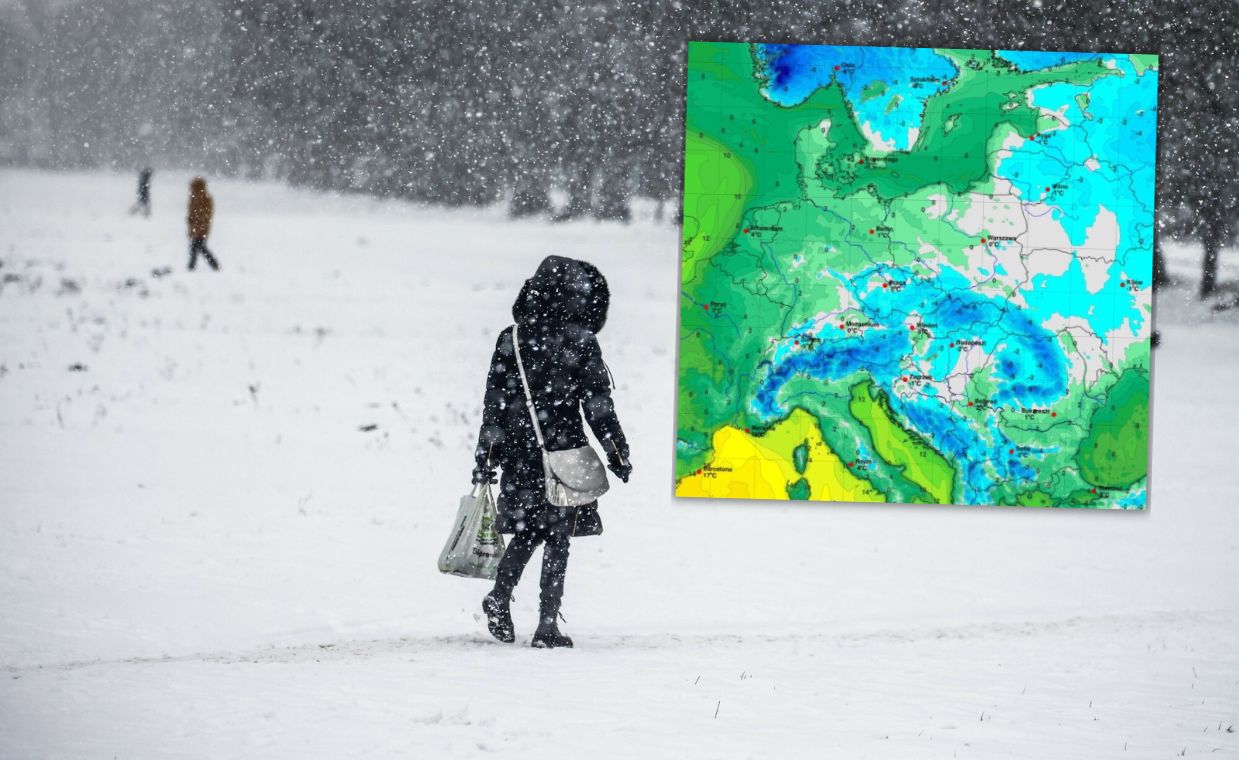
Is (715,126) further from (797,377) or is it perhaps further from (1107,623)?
(1107,623)

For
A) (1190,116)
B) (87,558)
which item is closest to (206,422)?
(87,558)

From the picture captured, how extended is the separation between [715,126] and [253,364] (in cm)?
541

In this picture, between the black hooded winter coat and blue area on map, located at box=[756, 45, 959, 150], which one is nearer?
the black hooded winter coat

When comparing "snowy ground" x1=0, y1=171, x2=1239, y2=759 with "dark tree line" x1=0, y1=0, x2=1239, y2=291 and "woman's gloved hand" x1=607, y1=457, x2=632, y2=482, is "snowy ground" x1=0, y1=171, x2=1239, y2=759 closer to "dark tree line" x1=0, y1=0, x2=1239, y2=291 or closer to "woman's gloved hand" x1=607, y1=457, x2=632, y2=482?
"dark tree line" x1=0, y1=0, x2=1239, y2=291

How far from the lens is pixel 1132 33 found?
8430mm

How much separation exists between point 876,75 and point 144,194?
9.43 meters

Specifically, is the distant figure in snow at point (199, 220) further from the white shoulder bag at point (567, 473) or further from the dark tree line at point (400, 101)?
the white shoulder bag at point (567, 473)

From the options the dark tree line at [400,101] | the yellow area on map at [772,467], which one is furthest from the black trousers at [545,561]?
the dark tree line at [400,101]

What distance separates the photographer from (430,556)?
742cm

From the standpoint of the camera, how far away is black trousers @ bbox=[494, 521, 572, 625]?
5496 millimetres

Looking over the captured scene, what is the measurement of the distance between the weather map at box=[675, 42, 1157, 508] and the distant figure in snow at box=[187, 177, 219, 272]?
25.4ft

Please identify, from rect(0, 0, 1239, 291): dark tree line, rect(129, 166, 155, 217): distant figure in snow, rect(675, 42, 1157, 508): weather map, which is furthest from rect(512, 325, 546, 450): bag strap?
rect(129, 166, 155, 217): distant figure in snow

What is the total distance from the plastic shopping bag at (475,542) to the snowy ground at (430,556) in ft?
1.20

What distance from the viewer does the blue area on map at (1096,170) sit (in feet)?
24.0
